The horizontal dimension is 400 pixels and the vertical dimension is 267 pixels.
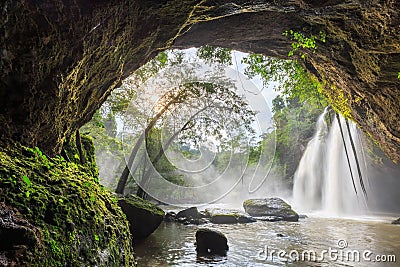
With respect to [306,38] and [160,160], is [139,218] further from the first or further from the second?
[160,160]

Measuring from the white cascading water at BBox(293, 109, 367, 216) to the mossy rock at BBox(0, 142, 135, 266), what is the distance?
19.8 meters

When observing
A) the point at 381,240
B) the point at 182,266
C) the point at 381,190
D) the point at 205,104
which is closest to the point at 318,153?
the point at 381,190

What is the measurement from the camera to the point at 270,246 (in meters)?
8.59

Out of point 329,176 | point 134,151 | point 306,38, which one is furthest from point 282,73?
point 329,176

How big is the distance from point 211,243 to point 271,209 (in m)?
11.0

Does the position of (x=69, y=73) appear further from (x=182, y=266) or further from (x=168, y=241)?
(x=168, y=241)

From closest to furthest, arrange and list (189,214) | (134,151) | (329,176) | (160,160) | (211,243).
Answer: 1. (211,243)
2. (134,151)
3. (189,214)
4. (160,160)
5. (329,176)

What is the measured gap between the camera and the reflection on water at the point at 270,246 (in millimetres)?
6691

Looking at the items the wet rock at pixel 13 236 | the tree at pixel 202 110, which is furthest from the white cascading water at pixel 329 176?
the wet rock at pixel 13 236

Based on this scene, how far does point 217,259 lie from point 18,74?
588cm

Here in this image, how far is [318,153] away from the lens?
82.9ft

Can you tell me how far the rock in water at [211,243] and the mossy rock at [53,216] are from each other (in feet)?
14.8

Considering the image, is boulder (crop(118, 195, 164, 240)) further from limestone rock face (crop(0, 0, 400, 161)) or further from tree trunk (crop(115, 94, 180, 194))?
tree trunk (crop(115, 94, 180, 194))

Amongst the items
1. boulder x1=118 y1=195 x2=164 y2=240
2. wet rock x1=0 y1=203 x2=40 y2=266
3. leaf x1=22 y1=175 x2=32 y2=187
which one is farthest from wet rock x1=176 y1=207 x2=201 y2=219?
wet rock x1=0 y1=203 x2=40 y2=266
